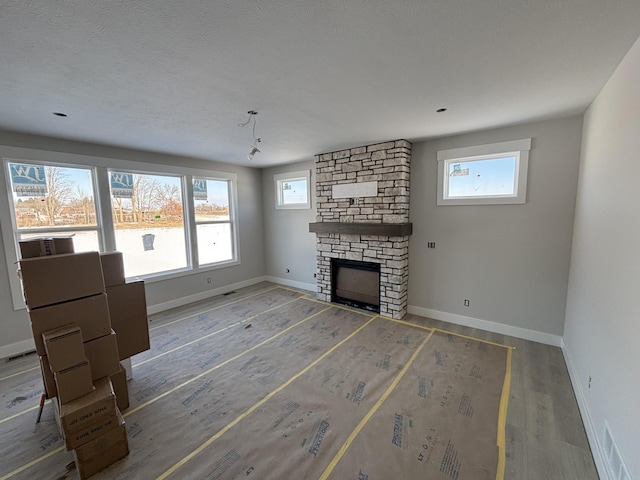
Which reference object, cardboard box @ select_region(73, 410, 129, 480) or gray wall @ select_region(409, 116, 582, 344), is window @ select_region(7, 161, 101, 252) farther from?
gray wall @ select_region(409, 116, 582, 344)

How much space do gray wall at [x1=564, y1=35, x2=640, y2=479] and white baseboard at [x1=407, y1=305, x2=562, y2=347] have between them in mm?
655

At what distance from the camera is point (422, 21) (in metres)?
1.40

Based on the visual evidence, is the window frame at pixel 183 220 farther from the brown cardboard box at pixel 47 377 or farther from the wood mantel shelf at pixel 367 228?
the brown cardboard box at pixel 47 377

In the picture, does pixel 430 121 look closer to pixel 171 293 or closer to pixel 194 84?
pixel 194 84

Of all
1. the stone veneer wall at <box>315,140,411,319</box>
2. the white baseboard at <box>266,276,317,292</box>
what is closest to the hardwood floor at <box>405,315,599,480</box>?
the stone veneer wall at <box>315,140,411,319</box>

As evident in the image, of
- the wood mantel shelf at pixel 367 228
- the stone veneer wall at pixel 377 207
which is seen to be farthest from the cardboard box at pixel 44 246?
the stone veneer wall at pixel 377 207

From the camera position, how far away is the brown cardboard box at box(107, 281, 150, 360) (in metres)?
2.48

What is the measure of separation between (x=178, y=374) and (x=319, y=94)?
3.08 metres

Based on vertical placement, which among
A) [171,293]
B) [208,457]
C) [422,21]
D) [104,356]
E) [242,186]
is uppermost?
[422,21]

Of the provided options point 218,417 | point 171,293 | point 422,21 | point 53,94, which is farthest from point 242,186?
point 422,21

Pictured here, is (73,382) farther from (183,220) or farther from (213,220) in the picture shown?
(213,220)

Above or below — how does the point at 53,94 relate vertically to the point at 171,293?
above

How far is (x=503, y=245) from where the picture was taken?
343 centimetres

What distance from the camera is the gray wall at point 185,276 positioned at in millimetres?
3174
